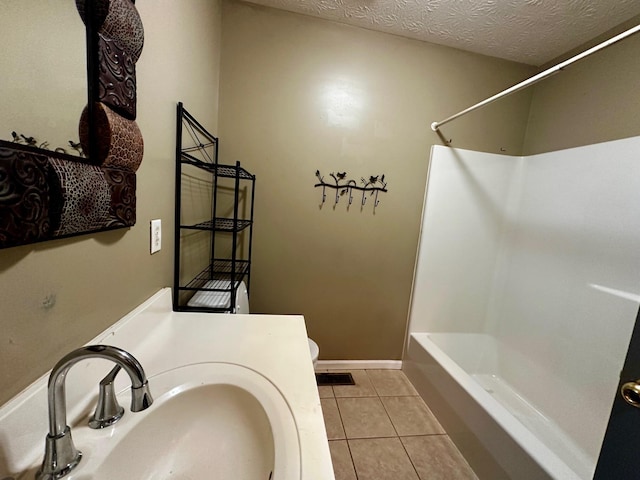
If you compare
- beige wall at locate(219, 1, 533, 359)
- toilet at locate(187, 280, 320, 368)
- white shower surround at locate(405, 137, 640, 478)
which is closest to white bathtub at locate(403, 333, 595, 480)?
white shower surround at locate(405, 137, 640, 478)

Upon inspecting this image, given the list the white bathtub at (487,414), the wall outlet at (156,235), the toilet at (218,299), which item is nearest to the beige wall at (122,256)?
the wall outlet at (156,235)

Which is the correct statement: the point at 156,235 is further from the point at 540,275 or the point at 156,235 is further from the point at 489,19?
the point at 540,275

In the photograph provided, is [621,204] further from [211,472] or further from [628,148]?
[211,472]

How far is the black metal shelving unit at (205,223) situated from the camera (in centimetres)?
113

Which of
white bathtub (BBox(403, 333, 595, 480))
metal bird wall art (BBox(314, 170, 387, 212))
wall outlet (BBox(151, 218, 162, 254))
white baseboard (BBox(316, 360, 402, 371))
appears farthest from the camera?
white baseboard (BBox(316, 360, 402, 371))

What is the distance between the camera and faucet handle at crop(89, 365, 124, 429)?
1.63 feet

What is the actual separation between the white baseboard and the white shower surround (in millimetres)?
170

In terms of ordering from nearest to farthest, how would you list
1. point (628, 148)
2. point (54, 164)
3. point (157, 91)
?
point (54, 164), point (157, 91), point (628, 148)

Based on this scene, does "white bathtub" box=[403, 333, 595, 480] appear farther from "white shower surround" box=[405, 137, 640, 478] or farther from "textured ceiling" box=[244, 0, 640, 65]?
"textured ceiling" box=[244, 0, 640, 65]

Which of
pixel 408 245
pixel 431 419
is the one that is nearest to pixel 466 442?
pixel 431 419

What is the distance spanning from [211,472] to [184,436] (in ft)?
0.41

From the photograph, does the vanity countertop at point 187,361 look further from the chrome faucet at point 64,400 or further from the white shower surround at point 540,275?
the white shower surround at point 540,275

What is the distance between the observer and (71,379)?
1.80 ft

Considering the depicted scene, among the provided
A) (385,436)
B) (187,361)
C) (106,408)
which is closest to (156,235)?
(187,361)
